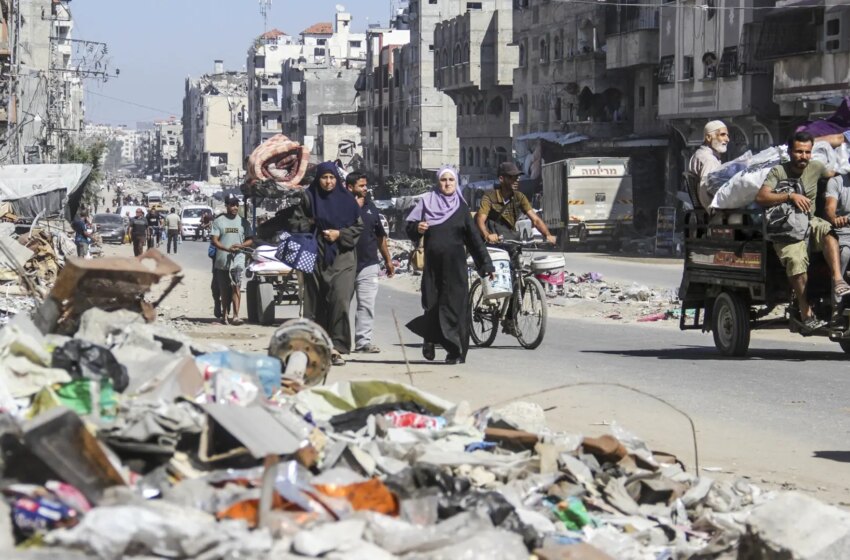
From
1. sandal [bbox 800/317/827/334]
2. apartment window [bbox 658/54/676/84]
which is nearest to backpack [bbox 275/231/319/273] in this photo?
sandal [bbox 800/317/827/334]

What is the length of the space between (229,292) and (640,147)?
40.6 m

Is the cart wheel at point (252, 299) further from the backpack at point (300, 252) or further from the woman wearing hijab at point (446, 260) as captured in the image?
the woman wearing hijab at point (446, 260)

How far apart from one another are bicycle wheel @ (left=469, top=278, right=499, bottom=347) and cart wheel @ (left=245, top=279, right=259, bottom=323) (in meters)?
5.05

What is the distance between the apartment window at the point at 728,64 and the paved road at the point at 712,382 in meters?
30.9

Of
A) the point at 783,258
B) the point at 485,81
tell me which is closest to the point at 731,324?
the point at 783,258

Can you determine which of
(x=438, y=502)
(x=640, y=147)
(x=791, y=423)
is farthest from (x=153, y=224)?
(x=438, y=502)

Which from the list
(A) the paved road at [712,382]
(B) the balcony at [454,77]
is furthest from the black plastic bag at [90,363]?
(B) the balcony at [454,77]

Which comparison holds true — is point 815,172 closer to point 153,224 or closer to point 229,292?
point 229,292

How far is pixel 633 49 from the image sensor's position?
57.9 m

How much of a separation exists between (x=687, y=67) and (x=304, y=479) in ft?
157

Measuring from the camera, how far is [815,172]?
12.5 m

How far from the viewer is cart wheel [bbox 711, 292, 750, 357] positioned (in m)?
13.7

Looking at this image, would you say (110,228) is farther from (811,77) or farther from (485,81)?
(811,77)

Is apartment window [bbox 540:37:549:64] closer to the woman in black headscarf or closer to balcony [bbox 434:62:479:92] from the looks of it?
balcony [bbox 434:62:479:92]
